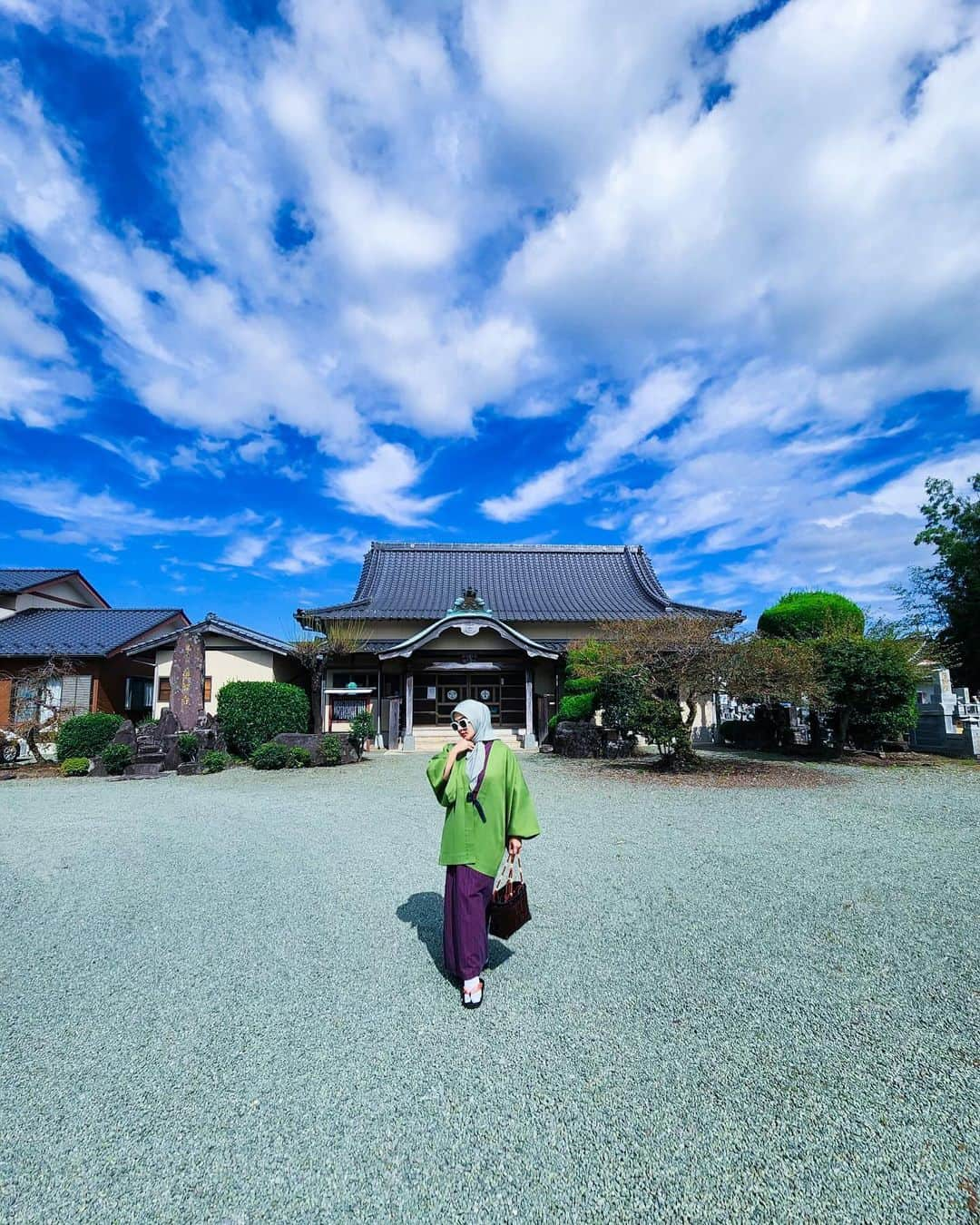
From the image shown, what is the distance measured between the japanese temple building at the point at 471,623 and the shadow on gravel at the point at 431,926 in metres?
11.6

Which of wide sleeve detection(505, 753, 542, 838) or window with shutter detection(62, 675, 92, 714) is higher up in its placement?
window with shutter detection(62, 675, 92, 714)

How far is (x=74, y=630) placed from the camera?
1858 centimetres

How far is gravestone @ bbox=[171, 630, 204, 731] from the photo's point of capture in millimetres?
14383

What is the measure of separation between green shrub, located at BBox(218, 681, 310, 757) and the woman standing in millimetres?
12026

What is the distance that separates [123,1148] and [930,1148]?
120 inches

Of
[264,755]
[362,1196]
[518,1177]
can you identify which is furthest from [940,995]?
[264,755]

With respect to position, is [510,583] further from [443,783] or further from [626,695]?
[443,783]

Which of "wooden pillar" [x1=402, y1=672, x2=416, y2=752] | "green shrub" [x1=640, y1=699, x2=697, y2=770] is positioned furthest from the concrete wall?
"green shrub" [x1=640, y1=699, x2=697, y2=770]

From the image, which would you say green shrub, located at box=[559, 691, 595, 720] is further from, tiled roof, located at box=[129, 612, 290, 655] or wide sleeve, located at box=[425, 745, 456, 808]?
wide sleeve, located at box=[425, 745, 456, 808]

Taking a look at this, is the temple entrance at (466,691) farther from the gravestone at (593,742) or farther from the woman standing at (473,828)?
the woman standing at (473,828)

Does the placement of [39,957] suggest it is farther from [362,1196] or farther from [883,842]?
[883,842]

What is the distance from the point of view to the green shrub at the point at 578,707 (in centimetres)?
1568

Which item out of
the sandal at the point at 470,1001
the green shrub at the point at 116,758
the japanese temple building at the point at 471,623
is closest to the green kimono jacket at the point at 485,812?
the sandal at the point at 470,1001

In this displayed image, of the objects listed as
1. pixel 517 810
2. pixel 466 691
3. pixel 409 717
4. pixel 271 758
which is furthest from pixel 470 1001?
pixel 466 691
